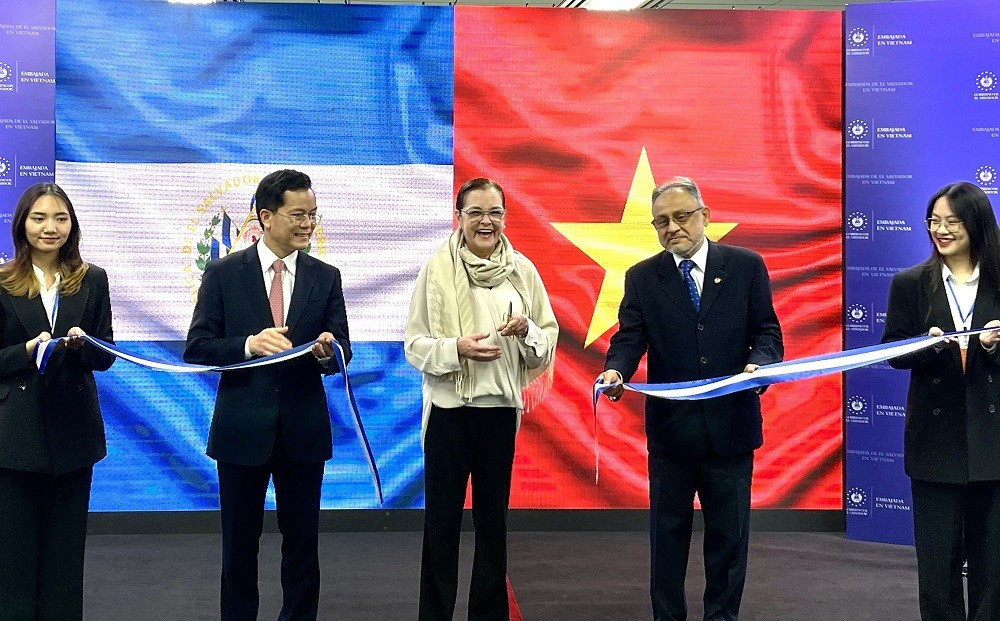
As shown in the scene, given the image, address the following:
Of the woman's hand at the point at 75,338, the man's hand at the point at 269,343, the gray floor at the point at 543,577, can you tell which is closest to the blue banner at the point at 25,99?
the gray floor at the point at 543,577

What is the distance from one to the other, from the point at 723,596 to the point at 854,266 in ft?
9.60

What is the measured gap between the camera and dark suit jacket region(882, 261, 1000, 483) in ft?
10.8

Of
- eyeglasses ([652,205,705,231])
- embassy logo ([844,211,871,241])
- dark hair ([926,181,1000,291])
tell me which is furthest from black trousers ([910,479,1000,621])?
embassy logo ([844,211,871,241])

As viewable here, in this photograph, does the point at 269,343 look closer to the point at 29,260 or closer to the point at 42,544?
the point at 29,260

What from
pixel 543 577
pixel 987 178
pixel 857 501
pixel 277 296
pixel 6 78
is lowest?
pixel 543 577

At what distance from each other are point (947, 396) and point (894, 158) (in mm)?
2733

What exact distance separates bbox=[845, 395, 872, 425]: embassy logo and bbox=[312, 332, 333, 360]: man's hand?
3675 mm

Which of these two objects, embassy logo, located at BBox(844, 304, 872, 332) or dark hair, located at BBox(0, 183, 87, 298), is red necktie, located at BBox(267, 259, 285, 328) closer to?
dark hair, located at BBox(0, 183, 87, 298)

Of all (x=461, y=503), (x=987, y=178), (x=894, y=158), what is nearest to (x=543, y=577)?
(x=461, y=503)

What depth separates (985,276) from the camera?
3.41 metres

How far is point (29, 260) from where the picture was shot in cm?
340

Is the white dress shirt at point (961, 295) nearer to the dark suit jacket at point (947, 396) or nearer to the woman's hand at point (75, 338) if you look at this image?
the dark suit jacket at point (947, 396)

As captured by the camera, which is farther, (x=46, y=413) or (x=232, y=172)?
(x=232, y=172)

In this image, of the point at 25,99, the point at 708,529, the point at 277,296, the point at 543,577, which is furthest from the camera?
the point at 25,99
